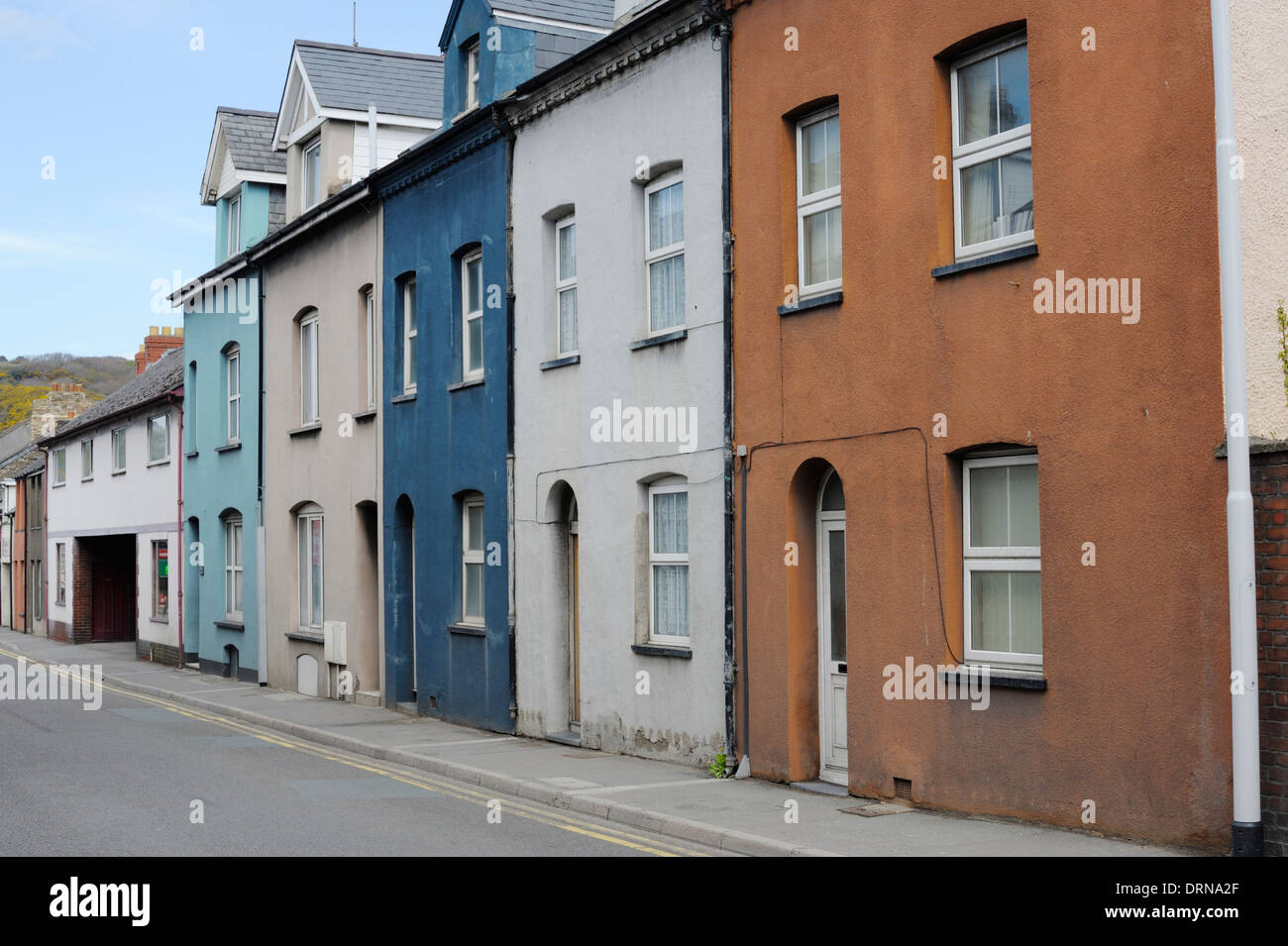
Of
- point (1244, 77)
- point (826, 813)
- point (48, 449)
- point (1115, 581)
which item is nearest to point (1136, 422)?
point (1115, 581)

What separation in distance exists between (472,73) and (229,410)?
12.1m

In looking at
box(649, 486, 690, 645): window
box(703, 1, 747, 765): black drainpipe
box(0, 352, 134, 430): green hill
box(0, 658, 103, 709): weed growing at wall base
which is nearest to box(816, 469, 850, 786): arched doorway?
box(703, 1, 747, 765): black drainpipe

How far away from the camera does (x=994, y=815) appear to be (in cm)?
1054

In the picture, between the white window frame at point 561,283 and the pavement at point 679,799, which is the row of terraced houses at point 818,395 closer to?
the white window frame at point 561,283

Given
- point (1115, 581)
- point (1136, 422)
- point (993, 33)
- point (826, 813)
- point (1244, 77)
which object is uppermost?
point (993, 33)

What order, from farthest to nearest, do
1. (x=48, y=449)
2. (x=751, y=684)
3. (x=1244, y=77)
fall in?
1. (x=48, y=449)
2. (x=751, y=684)
3. (x=1244, y=77)

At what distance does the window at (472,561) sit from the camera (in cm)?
1881

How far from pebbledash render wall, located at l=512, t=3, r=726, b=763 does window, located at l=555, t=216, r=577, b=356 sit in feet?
0.32

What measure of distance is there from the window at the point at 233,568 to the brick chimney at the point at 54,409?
29.3 m

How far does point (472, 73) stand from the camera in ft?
63.8

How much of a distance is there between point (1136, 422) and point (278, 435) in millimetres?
18972

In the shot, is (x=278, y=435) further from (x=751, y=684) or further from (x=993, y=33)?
(x=993, y=33)
